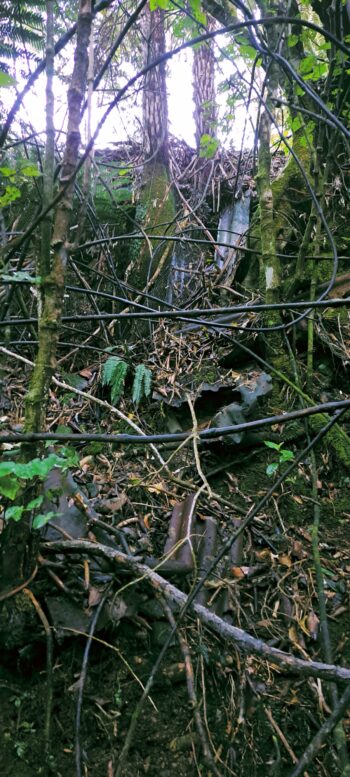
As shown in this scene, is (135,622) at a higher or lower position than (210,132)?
lower

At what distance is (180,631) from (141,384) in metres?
2.06

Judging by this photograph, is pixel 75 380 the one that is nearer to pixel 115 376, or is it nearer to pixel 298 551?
pixel 115 376

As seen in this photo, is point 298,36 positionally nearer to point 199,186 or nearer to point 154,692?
point 199,186

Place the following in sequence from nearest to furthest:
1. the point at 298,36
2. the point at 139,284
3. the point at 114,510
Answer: the point at 114,510
the point at 298,36
the point at 139,284

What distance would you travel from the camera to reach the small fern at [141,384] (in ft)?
12.1

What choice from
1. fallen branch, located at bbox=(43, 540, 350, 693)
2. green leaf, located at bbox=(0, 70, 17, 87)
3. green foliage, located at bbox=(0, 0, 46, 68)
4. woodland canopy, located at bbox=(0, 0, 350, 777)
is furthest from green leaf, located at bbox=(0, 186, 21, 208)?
fallen branch, located at bbox=(43, 540, 350, 693)

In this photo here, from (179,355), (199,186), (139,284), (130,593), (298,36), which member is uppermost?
(298,36)

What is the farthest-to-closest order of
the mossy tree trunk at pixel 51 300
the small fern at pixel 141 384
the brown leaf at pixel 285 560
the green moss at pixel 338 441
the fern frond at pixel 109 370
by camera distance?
1. the fern frond at pixel 109 370
2. the small fern at pixel 141 384
3. the green moss at pixel 338 441
4. the brown leaf at pixel 285 560
5. the mossy tree trunk at pixel 51 300

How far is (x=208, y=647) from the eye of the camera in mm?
2125

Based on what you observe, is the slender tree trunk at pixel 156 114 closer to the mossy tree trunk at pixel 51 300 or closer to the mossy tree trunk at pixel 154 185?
the mossy tree trunk at pixel 154 185

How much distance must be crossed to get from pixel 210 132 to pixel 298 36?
344 cm

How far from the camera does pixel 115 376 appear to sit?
3801mm

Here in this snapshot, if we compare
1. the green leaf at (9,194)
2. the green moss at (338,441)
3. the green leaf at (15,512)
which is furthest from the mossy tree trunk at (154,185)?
the green leaf at (15,512)

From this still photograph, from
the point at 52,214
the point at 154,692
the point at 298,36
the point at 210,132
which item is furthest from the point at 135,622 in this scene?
the point at 210,132
